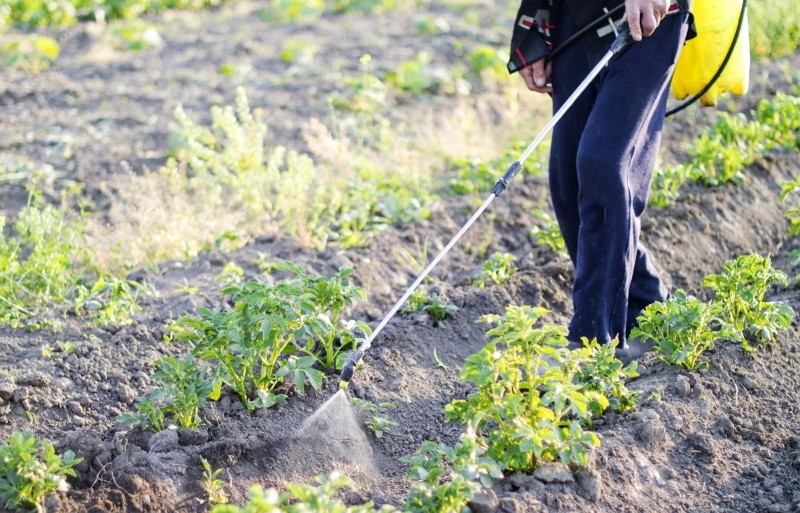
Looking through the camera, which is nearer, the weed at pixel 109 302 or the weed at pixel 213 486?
the weed at pixel 213 486

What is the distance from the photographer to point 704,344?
3.96 m

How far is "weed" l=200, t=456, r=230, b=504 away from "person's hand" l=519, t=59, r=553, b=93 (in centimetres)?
209

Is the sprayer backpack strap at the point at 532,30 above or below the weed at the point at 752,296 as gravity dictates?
above

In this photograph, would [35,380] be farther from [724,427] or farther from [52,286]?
[724,427]

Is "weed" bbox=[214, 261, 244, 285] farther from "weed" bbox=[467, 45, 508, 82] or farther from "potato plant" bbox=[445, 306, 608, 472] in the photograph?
"weed" bbox=[467, 45, 508, 82]

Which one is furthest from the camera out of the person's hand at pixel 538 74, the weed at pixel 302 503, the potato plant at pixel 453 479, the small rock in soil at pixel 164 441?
the person's hand at pixel 538 74

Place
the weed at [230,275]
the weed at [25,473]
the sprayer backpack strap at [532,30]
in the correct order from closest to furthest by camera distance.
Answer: the weed at [25,473], the sprayer backpack strap at [532,30], the weed at [230,275]

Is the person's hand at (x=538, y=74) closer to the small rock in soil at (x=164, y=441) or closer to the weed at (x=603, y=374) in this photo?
the weed at (x=603, y=374)

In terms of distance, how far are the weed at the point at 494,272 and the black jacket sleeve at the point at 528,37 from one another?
1002mm

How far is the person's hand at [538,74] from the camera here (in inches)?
169

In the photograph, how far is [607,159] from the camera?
377 cm

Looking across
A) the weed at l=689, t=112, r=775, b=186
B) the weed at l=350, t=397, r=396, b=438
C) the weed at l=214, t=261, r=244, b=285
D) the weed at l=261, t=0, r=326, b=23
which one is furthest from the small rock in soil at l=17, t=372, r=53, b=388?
the weed at l=261, t=0, r=326, b=23

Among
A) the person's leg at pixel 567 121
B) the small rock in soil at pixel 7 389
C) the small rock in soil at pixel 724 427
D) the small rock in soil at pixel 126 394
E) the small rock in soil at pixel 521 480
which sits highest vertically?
the person's leg at pixel 567 121

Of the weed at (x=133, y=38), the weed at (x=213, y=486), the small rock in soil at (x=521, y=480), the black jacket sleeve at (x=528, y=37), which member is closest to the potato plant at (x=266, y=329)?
the weed at (x=213, y=486)
